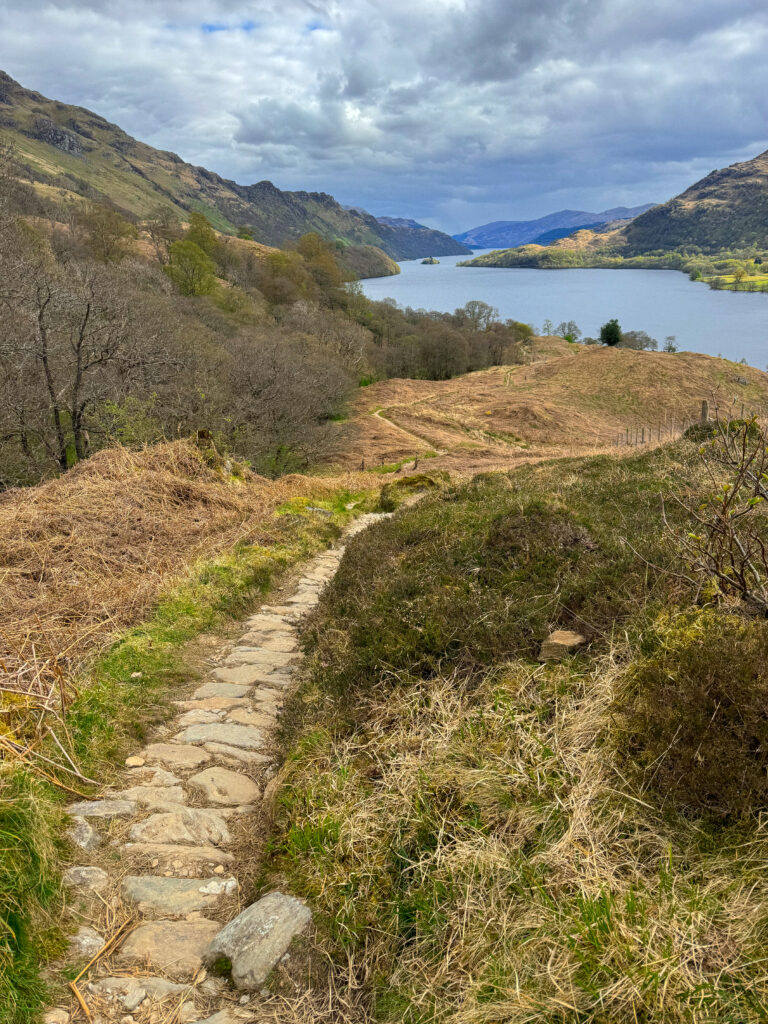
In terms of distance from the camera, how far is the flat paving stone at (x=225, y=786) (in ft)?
12.9

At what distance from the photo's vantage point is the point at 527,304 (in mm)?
110562

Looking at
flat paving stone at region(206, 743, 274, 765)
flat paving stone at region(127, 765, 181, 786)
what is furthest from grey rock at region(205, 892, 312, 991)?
flat paving stone at region(206, 743, 274, 765)

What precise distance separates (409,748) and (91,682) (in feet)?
8.78

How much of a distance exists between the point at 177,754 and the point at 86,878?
4.32ft

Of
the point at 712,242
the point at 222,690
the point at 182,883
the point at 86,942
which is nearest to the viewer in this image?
the point at 86,942

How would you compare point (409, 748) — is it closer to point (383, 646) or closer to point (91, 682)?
point (383, 646)

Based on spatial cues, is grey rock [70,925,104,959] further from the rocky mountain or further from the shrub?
the rocky mountain

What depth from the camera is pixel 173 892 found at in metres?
3.07

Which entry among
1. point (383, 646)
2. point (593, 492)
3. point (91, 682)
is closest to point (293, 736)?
point (383, 646)

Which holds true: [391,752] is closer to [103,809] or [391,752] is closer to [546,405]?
[103,809]

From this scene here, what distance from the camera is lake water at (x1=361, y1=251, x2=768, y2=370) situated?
78188 mm

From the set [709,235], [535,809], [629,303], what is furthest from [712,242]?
[535,809]

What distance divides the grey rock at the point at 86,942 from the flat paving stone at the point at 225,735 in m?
1.80

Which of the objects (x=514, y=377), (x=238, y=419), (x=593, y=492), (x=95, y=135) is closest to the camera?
(x=593, y=492)
